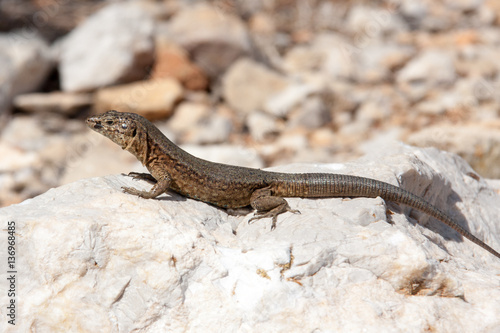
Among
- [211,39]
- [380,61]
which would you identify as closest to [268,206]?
[211,39]

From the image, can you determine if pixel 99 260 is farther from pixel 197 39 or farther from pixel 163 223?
pixel 197 39

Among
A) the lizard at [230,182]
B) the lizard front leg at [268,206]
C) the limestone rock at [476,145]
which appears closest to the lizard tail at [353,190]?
the lizard at [230,182]

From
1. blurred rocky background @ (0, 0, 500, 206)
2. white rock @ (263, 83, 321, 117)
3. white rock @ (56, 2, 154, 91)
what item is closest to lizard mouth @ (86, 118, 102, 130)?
blurred rocky background @ (0, 0, 500, 206)

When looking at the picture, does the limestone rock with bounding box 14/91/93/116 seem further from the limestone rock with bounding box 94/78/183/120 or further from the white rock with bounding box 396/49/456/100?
the white rock with bounding box 396/49/456/100

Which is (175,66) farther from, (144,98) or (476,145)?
(476,145)

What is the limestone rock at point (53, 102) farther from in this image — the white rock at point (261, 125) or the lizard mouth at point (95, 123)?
the lizard mouth at point (95, 123)

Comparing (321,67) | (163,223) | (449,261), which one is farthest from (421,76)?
(163,223)
